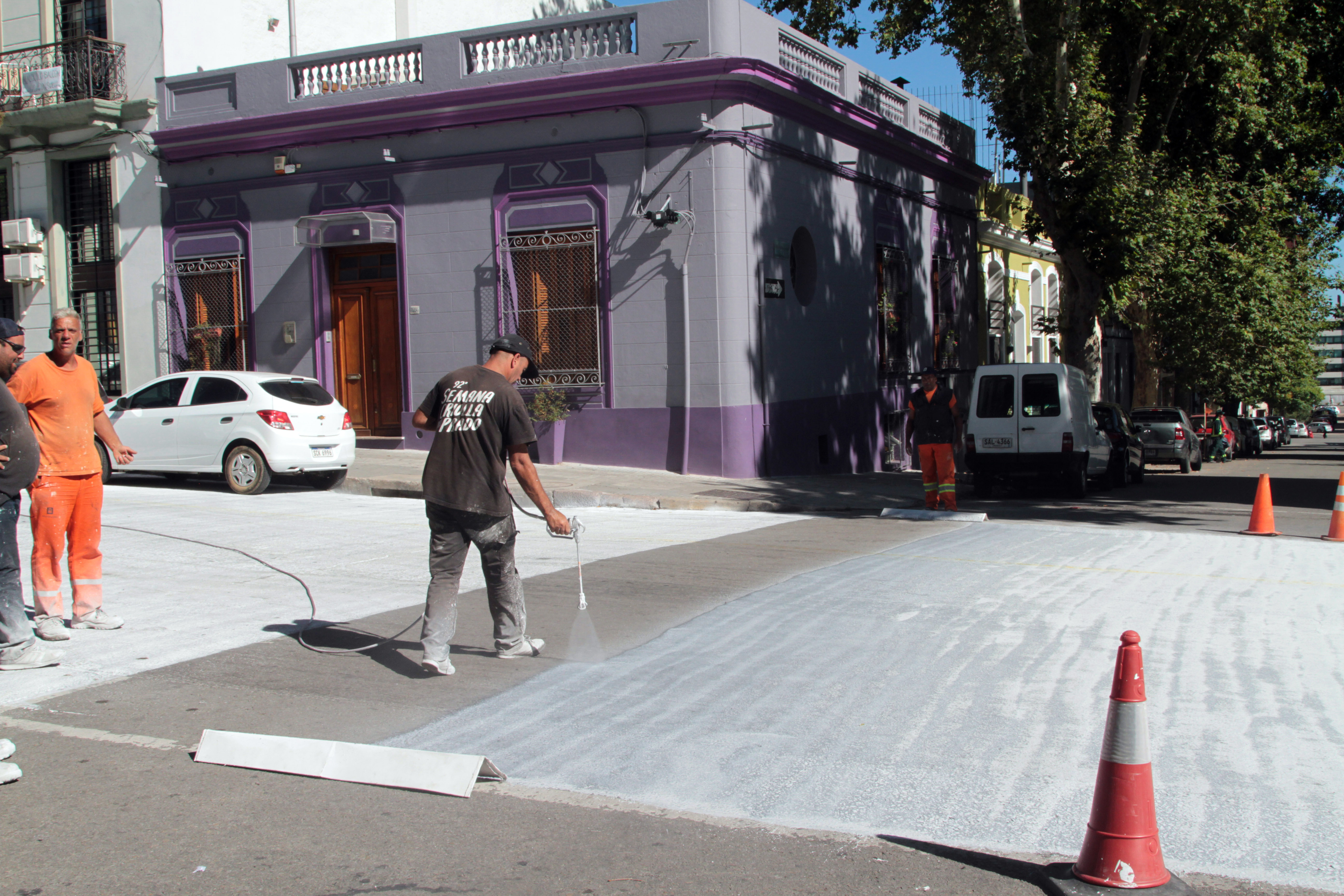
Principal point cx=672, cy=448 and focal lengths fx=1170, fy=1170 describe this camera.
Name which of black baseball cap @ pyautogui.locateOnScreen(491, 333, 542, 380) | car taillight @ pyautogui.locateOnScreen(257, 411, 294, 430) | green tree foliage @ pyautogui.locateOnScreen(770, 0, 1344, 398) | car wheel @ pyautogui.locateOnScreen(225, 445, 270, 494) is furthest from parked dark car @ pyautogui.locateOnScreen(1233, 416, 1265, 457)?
black baseball cap @ pyautogui.locateOnScreen(491, 333, 542, 380)

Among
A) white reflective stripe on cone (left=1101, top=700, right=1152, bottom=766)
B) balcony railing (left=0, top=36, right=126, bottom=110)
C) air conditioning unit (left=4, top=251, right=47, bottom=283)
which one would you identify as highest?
balcony railing (left=0, top=36, right=126, bottom=110)

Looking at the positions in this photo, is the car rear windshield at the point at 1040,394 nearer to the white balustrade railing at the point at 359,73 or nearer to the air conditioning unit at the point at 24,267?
the white balustrade railing at the point at 359,73

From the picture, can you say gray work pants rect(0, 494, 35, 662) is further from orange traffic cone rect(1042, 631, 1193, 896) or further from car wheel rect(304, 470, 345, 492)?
car wheel rect(304, 470, 345, 492)

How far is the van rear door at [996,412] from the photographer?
1753 centimetres

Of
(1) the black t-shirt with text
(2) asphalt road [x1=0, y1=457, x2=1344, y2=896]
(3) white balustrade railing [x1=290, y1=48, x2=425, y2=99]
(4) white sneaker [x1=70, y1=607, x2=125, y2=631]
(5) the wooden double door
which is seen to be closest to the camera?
(2) asphalt road [x1=0, y1=457, x2=1344, y2=896]

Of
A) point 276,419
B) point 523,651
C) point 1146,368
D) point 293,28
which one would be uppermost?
point 293,28

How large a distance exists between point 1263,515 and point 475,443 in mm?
9799

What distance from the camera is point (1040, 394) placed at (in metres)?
17.5

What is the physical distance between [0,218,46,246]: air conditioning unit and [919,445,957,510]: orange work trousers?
16.3 meters

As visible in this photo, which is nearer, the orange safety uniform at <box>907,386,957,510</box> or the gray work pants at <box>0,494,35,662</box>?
the gray work pants at <box>0,494,35,662</box>

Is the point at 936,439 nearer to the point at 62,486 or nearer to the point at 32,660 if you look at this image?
the point at 62,486

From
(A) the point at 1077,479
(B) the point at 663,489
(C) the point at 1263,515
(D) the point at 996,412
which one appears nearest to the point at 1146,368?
(A) the point at 1077,479

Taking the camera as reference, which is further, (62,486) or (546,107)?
(546,107)

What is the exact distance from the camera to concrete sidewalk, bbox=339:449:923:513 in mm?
14586
